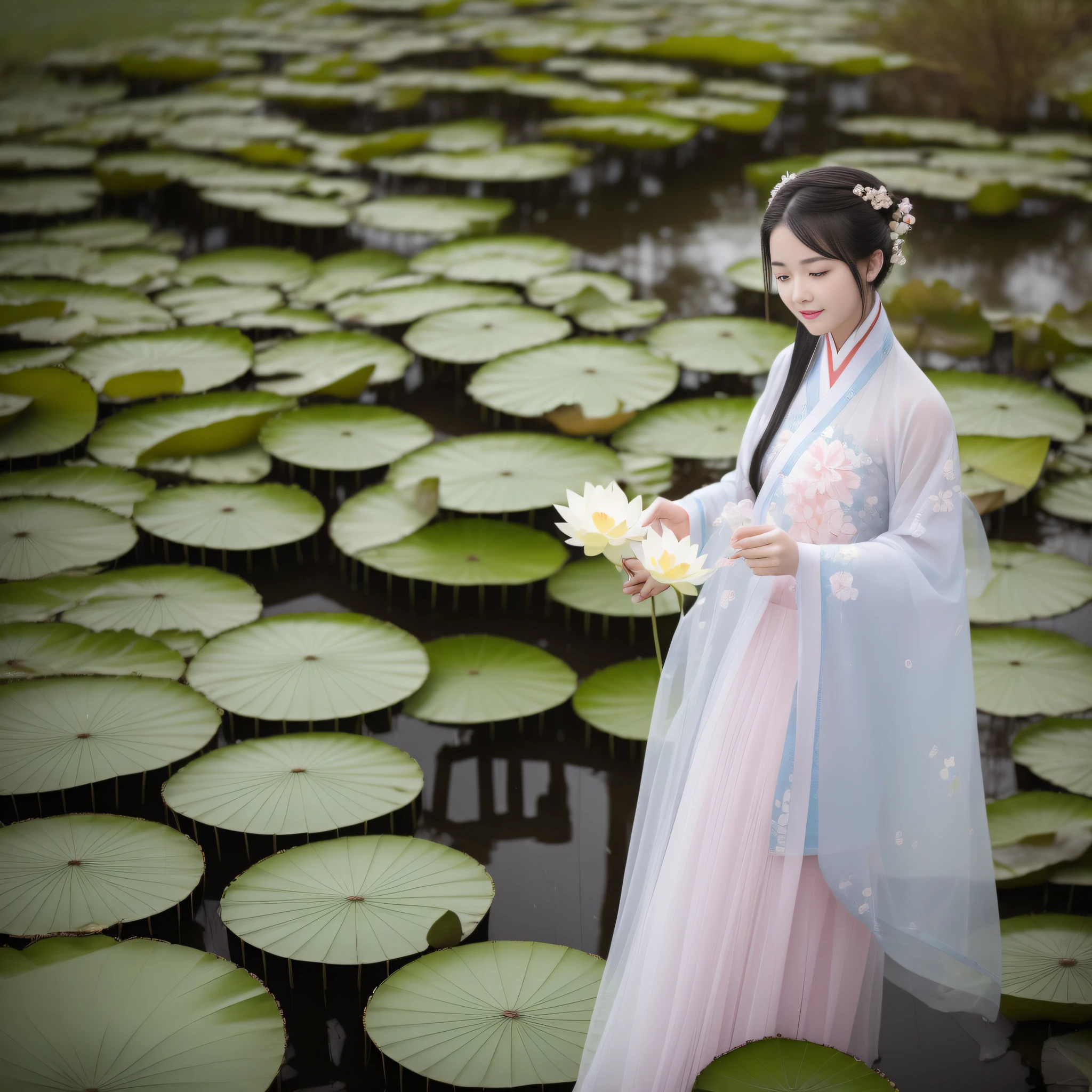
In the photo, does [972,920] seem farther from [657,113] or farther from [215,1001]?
[657,113]

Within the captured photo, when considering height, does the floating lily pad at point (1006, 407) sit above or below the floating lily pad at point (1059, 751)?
above

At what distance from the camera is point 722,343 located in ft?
13.9

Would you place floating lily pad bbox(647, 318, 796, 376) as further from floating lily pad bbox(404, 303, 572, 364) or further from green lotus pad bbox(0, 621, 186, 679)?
green lotus pad bbox(0, 621, 186, 679)

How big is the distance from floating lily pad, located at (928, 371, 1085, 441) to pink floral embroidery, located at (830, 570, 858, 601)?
7.66ft

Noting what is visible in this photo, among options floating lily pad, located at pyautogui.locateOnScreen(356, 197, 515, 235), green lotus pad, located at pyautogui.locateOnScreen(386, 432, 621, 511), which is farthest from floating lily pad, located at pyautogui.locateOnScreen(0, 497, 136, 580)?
floating lily pad, located at pyautogui.locateOnScreen(356, 197, 515, 235)

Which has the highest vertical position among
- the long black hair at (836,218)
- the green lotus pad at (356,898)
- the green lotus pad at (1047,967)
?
the long black hair at (836,218)

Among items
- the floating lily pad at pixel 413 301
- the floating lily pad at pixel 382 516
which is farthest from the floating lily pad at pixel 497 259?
the floating lily pad at pixel 382 516

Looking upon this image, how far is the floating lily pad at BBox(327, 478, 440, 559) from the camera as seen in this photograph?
3242 mm

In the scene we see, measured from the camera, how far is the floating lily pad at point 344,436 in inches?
141

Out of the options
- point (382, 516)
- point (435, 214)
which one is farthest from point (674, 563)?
point (435, 214)

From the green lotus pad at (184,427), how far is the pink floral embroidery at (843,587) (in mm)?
2487

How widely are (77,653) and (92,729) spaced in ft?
1.06

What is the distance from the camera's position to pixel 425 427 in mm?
3791

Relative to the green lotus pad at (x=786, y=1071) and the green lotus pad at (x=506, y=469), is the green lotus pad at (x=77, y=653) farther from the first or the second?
the green lotus pad at (x=786, y=1071)
